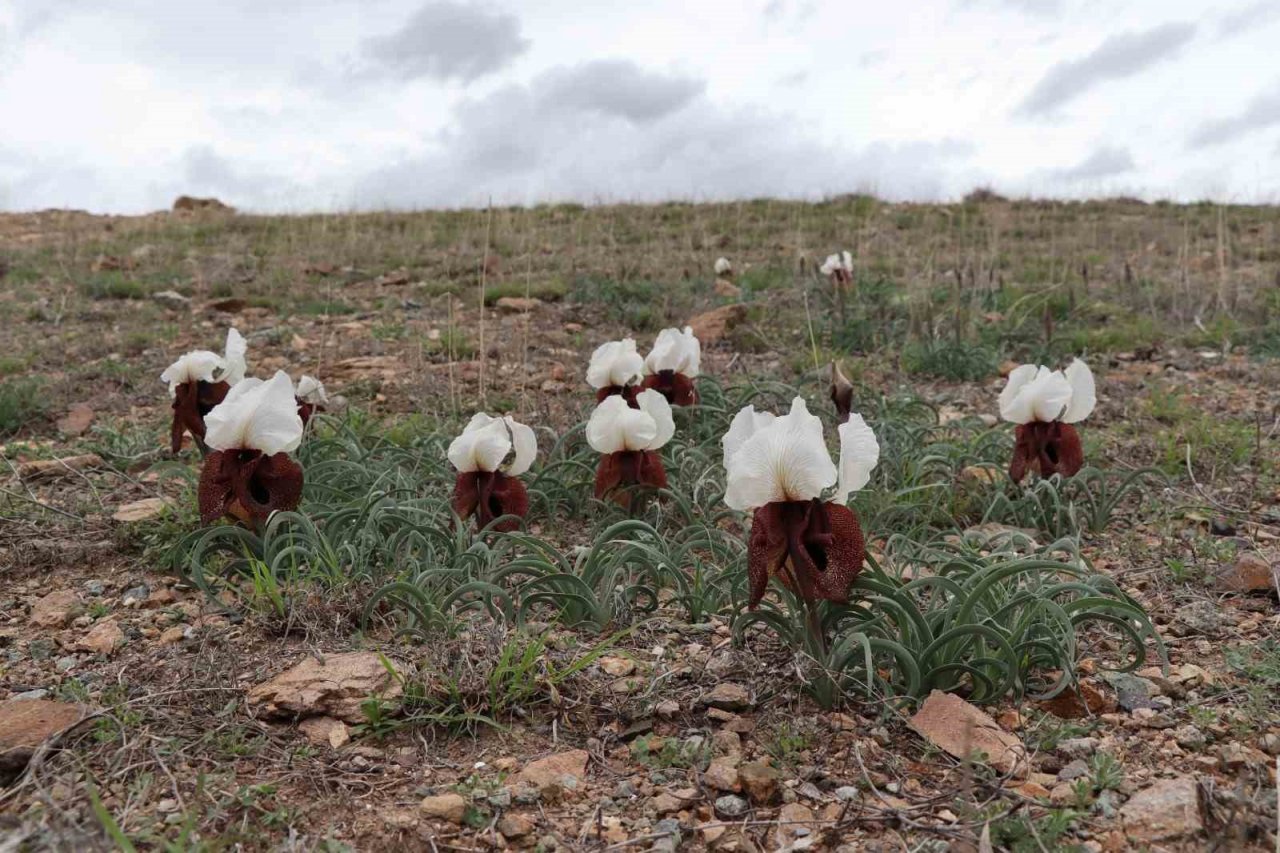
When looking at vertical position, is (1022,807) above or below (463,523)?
below

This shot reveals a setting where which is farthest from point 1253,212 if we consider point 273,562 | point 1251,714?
point 273,562

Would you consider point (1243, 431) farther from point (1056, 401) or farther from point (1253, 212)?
Result: point (1253, 212)

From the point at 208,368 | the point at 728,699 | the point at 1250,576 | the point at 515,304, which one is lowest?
the point at 728,699

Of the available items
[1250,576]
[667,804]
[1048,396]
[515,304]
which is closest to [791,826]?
[667,804]

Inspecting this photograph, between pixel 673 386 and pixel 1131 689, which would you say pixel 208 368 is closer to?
pixel 673 386

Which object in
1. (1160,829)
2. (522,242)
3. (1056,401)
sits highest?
(522,242)

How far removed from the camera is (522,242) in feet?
32.6

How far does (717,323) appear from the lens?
20.8ft

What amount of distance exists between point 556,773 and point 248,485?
4.63 ft

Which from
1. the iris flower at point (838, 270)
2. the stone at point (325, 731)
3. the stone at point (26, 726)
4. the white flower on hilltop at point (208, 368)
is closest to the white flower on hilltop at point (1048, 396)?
the stone at point (325, 731)

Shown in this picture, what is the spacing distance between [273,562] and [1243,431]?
412cm

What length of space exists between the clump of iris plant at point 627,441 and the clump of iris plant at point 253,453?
3.11ft

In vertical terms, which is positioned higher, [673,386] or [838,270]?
[838,270]

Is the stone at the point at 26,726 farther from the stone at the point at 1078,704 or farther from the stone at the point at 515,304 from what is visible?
the stone at the point at 515,304
